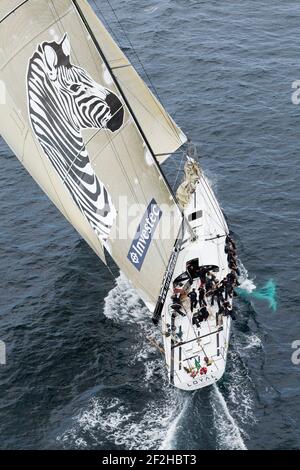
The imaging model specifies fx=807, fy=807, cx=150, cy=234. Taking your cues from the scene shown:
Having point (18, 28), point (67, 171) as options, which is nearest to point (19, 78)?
point (18, 28)

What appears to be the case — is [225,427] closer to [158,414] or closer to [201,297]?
[158,414]

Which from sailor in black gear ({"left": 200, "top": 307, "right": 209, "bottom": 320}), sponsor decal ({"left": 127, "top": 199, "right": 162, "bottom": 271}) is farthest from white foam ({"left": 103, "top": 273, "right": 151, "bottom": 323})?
sponsor decal ({"left": 127, "top": 199, "right": 162, "bottom": 271})

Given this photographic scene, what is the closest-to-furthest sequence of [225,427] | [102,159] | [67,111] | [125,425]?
[67,111]
[102,159]
[225,427]
[125,425]

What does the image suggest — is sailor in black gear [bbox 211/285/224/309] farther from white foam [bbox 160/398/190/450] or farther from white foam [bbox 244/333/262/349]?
white foam [bbox 160/398/190/450]

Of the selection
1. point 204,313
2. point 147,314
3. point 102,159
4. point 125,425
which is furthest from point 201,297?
point 102,159

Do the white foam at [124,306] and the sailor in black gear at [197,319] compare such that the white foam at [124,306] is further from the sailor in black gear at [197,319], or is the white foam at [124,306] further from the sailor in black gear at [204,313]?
the sailor in black gear at [204,313]

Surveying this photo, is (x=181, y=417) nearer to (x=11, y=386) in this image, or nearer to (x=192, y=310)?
(x=192, y=310)
